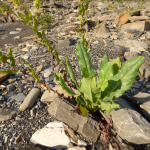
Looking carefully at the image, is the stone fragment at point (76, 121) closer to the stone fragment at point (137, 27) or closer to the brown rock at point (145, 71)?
the brown rock at point (145, 71)

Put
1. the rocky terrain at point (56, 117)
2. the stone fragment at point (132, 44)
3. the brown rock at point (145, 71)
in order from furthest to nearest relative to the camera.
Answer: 1. the stone fragment at point (132, 44)
2. the brown rock at point (145, 71)
3. the rocky terrain at point (56, 117)

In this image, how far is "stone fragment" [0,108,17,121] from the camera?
161cm

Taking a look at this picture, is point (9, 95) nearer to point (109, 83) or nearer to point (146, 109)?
point (109, 83)

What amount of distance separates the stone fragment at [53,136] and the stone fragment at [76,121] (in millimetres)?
99

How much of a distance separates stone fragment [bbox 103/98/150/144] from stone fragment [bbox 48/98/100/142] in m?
0.18

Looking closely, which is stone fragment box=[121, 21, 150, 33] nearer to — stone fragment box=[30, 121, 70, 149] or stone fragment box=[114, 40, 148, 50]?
stone fragment box=[114, 40, 148, 50]

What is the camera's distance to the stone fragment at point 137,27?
384cm

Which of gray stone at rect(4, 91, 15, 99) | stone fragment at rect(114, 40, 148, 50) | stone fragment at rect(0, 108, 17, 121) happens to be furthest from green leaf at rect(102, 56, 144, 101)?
stone fragment at rect(114, 40, 148, 50)

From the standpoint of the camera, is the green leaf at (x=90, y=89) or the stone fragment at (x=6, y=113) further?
the stone fragment at (x=6, y=113)

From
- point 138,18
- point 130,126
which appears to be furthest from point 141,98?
point 138,18

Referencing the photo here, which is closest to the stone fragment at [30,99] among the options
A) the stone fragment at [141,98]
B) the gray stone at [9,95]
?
the gray stone at [9,95]

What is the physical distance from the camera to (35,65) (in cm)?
266

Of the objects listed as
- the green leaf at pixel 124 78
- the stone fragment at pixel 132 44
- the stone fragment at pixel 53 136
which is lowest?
the stone fragment at pixel 53 136

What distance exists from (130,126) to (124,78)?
18.0 inches
